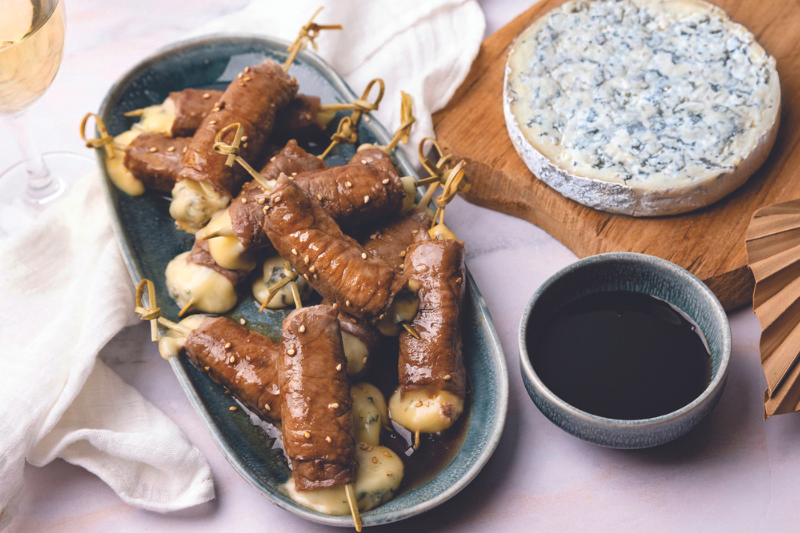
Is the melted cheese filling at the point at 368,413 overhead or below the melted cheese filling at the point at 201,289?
below

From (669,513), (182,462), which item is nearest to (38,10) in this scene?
(182,462)

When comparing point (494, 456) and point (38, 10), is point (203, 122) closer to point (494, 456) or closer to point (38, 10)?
point (38, 10)

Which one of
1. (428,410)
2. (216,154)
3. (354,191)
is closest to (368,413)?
(428,410)

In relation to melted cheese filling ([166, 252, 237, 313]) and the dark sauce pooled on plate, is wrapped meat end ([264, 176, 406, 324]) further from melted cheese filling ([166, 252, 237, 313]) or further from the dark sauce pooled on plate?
the dark sauce pooled on plate

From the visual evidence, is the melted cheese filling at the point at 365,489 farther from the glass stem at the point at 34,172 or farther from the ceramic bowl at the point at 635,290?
the glass stem at the point at 34,172

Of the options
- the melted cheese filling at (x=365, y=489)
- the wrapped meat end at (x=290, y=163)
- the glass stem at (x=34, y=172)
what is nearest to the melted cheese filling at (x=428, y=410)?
the melted cheese filling at (x=365, y=489)

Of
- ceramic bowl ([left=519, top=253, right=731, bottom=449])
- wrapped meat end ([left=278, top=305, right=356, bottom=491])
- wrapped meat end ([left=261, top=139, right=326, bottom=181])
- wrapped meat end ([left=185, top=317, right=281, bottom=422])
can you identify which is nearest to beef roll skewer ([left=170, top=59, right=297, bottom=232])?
wrapped meat end ([left=261, top=139, right=326, bottom=181])

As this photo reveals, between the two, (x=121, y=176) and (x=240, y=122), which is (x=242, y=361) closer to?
(x=240, y=122)
